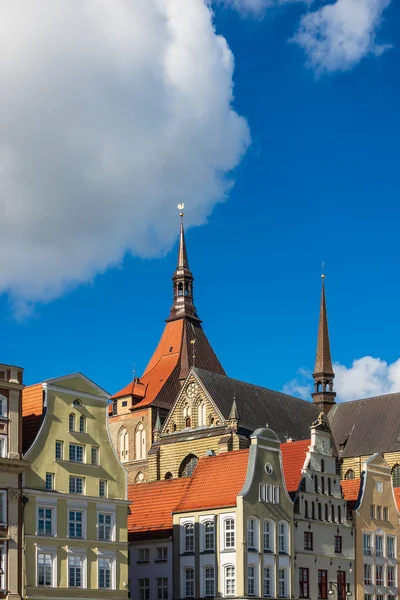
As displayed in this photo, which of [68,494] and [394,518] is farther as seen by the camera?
[394,518]

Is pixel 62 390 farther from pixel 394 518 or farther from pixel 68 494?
pixel 394 518

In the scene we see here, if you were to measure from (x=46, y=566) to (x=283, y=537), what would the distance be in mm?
17768

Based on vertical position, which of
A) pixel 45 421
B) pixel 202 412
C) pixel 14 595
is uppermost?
pixel 202 412

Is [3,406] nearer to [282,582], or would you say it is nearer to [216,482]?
[216,482]

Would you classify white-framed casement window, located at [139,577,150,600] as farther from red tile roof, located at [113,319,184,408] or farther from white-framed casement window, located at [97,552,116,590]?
red tile roof, located at [113,319,184,408]

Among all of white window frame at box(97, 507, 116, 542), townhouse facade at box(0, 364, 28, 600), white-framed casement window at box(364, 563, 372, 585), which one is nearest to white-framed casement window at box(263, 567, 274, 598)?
white window frame at box(97, 507, 116, 542)

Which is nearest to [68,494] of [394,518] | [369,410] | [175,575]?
[175,575]

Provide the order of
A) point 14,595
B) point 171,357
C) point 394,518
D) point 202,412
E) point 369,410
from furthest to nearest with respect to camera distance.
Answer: point 171,357 → point 369,410 → point 202,412 → point 394,518 → point 14,595

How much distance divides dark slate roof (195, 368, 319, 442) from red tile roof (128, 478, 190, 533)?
30.4 meters

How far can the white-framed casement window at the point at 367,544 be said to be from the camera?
76.1 metres

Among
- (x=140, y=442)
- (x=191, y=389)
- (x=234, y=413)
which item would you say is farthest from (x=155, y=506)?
(x=140, y=442)

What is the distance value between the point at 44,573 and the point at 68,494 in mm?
4297

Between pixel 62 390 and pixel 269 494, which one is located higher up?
pixel 62 390

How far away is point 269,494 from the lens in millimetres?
67125
